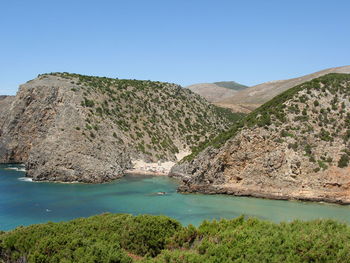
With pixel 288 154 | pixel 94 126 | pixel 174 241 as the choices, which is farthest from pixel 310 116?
pixel 94 126

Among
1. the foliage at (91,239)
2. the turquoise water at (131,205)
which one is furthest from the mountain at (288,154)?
the foliage at (91,239)

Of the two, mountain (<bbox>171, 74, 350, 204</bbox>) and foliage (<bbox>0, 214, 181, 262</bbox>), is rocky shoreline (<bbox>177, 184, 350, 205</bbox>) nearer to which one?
mountain (<bbox>171, 74, 350, 204</bbox>)

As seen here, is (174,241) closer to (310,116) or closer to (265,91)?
(310,116)

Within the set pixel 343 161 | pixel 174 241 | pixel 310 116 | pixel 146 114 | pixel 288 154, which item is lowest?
pixel 174 241

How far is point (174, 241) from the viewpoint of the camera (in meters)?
17.4

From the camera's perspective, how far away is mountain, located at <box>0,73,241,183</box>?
48.8 m

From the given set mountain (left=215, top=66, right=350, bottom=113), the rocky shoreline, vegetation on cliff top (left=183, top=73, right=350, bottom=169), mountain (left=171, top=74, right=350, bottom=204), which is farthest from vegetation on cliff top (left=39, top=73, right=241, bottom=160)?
mountain (left=215, top=66, right=350, bottom=113)

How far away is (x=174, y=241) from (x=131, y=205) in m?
17.6

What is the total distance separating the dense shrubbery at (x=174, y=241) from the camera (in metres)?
13.2

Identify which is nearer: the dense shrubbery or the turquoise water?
the dense shrubbery

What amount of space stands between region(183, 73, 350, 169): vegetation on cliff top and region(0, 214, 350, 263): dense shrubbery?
23.2 m

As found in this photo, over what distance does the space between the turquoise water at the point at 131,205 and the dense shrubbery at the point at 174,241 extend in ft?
36.2

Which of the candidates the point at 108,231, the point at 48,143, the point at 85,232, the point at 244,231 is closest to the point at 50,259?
the point at 85,232

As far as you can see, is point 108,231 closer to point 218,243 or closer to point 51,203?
point 218,243
